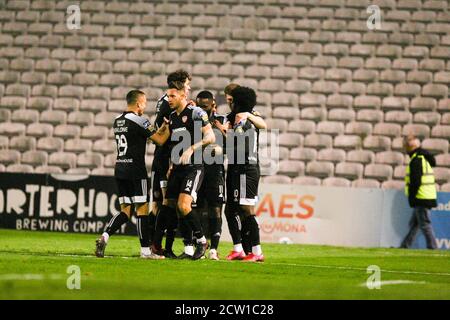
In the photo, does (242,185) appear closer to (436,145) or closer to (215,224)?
(215,224)

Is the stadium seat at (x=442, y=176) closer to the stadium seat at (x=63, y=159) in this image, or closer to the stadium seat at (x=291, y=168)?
the stadium seat at (x=291, y=168)

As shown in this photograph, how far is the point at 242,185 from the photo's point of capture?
11.7 metres

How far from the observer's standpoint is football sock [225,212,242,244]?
39.4 ft

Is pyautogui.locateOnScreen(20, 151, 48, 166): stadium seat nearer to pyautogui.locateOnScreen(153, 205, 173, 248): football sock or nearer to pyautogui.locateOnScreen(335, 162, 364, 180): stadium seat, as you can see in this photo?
pyautogui.locateOnScreen(335, 162, 364, 180): stadium seat

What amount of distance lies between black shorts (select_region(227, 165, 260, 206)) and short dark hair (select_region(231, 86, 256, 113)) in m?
0.71

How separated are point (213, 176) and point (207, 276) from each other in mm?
2892

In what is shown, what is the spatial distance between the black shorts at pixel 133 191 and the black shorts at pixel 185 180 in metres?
0.30

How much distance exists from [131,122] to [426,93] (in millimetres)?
10045

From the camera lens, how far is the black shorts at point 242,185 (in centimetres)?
1164

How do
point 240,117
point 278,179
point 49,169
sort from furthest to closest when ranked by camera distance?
point 49,169 → point 278,179 → point 240,117

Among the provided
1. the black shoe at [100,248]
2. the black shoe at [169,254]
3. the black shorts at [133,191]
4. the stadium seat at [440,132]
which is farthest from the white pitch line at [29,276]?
the stadium seat at [440,132]

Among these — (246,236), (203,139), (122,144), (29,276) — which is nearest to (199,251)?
(246,236)

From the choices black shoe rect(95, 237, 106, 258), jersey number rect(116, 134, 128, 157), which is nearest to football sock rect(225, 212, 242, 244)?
jersey number rect(116, 134, 128, 157)

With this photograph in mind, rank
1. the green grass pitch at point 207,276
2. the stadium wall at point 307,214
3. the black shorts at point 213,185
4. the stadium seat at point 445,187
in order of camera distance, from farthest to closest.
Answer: the stadium seat at point 445,187 → the stadium wall at point 307,214 → the black shorts at point 213,185 → the green grass pitch at point 207,276
